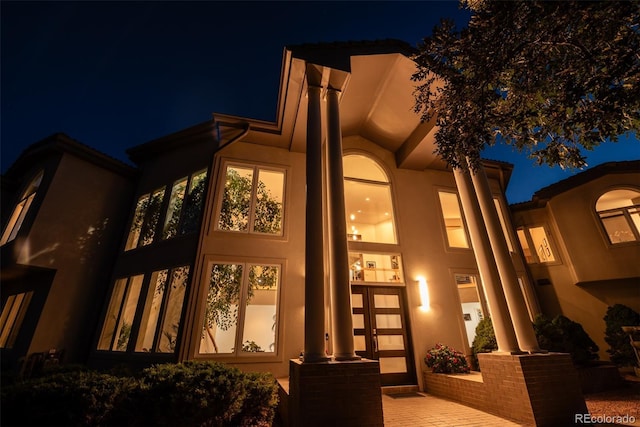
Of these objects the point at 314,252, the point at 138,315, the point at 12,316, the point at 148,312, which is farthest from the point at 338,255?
the point at 12,316

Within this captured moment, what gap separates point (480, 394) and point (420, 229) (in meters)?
4.92

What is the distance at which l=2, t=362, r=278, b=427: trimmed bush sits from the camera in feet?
10.4

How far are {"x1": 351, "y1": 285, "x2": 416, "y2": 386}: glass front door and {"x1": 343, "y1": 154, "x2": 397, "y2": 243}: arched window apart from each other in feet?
6.58

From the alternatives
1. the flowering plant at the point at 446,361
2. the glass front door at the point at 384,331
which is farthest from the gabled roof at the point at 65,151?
the flowering plant at the point at 446,361

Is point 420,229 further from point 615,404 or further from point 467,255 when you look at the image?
point 615,404

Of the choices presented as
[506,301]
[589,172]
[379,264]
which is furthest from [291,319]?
[589,172]

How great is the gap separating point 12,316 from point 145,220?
537 cm

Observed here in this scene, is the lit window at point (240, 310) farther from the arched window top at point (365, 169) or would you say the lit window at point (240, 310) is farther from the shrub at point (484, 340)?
the shrub at point (484, 340)

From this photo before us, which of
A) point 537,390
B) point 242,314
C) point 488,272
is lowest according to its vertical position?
point 537,390

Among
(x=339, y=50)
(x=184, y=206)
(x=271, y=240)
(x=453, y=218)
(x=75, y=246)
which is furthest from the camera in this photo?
(x=453, y=218)

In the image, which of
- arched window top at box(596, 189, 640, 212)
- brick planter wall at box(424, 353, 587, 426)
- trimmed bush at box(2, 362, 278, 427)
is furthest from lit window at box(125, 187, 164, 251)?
arched window top at box(596, 189, 640, 212)

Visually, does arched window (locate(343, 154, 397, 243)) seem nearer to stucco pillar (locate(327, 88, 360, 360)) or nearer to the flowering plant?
the flowering plant

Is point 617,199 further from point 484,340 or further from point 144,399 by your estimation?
point 144,399

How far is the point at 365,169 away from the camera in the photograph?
32.8ft
